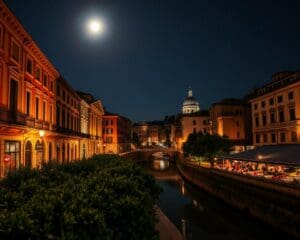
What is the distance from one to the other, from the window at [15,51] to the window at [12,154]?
691 centimetres

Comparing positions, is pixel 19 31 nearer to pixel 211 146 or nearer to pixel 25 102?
pixel 25 102

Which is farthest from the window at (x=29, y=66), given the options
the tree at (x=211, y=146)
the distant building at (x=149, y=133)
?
the distant building at (x=149, y=133)

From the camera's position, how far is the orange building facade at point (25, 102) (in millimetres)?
19719

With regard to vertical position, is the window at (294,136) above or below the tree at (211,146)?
above

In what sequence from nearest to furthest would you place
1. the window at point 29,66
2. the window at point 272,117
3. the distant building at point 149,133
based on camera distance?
1. the window at point 29,66
2. the window at point 272,117
3. the distant building at point 149,133

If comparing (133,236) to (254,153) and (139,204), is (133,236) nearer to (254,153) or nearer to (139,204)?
(139,204)

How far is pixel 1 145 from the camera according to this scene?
19.3 metres

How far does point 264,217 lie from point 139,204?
62.1 ft

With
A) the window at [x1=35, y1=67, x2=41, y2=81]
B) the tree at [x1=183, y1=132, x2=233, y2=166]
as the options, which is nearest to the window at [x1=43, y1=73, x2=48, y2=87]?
the window at [x1=35, y1=67, x2=41, y2=81]

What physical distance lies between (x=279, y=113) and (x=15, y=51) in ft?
108

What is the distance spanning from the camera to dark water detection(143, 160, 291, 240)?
21.7 m

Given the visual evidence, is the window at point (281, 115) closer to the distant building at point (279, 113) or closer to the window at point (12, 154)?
the distant building at point (279, 113)

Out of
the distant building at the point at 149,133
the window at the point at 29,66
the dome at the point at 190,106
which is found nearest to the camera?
the window at the point at 29,66

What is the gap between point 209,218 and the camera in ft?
89.9
